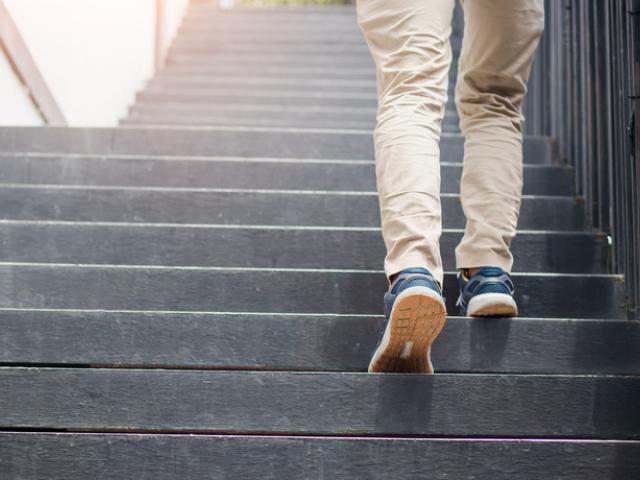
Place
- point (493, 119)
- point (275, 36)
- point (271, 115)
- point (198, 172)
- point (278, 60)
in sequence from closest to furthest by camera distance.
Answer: point (493, 119) < point (198, 172) < point (271, 115) < point (278, 60) < point (275, 36)

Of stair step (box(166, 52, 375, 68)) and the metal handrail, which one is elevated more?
stair step (box(166, 52, 375, 68))

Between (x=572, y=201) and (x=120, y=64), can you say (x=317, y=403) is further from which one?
(x=120, y=64)

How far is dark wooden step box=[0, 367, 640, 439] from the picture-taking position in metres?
1.60

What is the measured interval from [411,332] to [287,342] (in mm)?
329

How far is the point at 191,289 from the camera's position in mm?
2045

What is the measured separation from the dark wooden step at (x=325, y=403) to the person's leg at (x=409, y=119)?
8.4 inches

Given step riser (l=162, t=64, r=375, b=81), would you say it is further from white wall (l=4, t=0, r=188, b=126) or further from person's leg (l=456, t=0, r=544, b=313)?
person's leg (l=456, t=0, r=544, b=313)

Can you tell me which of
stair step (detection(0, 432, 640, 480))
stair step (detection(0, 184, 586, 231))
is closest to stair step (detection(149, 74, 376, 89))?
stair step (detection(0, 184, 586, 231))

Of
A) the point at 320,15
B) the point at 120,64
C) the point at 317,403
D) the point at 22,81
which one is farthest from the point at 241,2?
the point at 317,403

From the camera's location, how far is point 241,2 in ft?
34.1

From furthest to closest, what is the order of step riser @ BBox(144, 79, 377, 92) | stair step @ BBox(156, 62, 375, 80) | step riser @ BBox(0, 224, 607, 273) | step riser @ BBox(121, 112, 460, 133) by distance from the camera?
stair step @ BBox(156, 62, 375, 80) → step riser @ BBox(144, 79, 377, 92) → step riser @ BBox(121, 112, 460, 133) → step riser @ BBox(0, 224, 607, 273)

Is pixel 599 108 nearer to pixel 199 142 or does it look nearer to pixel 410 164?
pixel 410 164

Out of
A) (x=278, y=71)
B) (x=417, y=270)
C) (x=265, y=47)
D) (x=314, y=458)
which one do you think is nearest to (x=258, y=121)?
(x=278, y=71)

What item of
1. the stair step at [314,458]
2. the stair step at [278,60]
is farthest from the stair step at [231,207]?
the stair step at [278,60]
